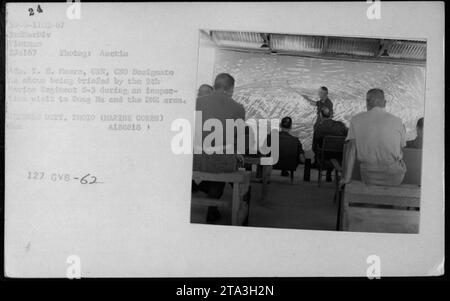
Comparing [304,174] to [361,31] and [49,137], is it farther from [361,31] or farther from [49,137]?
[49,137]

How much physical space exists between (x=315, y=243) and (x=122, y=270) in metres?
0.45

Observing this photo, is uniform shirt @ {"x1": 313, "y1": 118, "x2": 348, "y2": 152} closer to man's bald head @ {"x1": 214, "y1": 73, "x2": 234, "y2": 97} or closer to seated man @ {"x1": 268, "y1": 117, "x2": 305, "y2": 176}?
seated man @ {"x1": 268, "y1": 117, "x2": 305, "y2": 176}

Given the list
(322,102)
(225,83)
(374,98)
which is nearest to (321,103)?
(322,102)

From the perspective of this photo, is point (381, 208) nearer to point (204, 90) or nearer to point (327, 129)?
point (327, 129)

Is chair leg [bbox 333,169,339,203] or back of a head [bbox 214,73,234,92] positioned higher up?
back of a head [bbox 214,73,234,92]

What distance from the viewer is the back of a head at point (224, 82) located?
3.03ft

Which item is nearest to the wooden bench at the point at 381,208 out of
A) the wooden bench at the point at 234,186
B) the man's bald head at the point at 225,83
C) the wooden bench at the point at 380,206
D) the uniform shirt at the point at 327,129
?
the wooden bench at the point at 380,206

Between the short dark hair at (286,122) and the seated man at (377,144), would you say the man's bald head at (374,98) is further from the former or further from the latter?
the short dark hair at (286,122)

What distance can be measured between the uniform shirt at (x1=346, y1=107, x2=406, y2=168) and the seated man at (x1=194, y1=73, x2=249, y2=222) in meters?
0.27

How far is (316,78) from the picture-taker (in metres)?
0.92

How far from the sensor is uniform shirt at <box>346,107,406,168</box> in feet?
→ 3.03

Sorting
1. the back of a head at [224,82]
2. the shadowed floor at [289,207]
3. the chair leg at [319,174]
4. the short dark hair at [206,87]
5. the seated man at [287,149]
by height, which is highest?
the back of a head at [224,82]

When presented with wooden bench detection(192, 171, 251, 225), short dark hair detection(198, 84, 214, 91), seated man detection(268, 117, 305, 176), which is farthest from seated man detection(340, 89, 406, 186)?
short dark hair detection(198, 84, 214, 91)

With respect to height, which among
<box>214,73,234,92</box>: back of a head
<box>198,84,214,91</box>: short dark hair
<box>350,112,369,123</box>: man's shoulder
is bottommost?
<box>350,112,369,123</box>: man's shoulder
